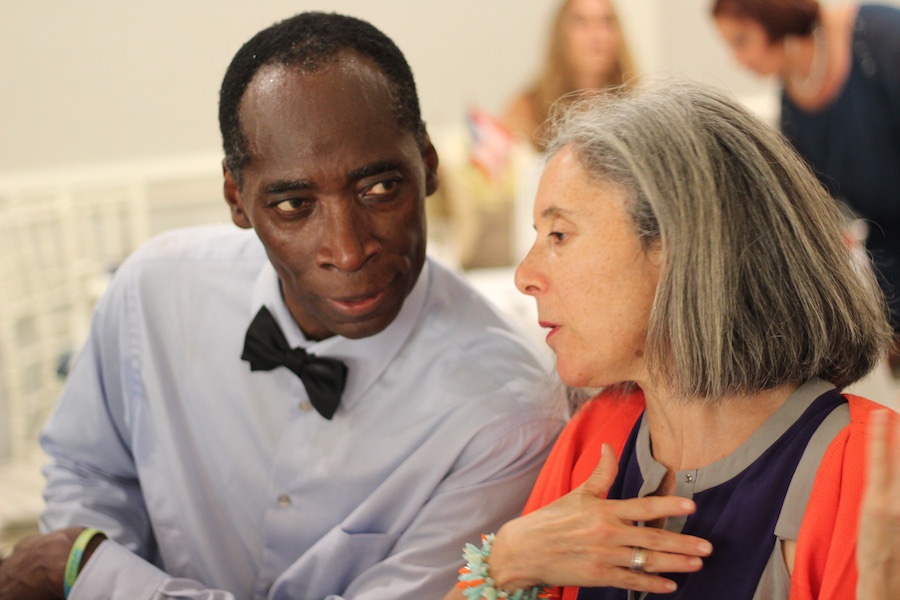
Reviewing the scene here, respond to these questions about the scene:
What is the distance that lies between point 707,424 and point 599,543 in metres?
0.23

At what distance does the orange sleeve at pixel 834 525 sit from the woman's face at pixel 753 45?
261cm

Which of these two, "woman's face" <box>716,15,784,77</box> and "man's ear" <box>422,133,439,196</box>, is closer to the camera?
"man's ear" <box>422,133,439,196</box>

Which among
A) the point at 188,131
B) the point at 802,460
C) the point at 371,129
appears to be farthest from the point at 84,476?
the point at 188,131

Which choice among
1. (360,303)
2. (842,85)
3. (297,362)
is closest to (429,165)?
(360,303)

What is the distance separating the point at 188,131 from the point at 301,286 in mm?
4090

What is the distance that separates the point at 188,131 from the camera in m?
5.36

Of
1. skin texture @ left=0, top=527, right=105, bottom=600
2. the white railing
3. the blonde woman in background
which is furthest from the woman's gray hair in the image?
the blonde woman in background

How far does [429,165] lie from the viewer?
164 centimetres

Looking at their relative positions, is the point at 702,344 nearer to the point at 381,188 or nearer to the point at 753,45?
the point at 381,188

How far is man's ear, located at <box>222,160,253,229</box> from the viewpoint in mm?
1632

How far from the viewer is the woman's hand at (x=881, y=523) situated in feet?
3.01

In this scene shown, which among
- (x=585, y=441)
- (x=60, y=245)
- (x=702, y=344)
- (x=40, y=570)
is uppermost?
Answer: (x=702, y=344)

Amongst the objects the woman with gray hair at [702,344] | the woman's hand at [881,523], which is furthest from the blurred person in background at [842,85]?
the woman's hand at [881,523]

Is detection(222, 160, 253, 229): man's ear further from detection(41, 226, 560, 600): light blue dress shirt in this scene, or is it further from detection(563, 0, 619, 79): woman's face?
detection(563, 0, 619, 79): woman's face
